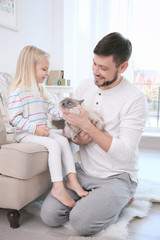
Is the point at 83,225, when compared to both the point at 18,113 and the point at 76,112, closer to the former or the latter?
the point at 76,112

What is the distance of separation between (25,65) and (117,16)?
8.31ft

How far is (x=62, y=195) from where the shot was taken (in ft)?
4.82

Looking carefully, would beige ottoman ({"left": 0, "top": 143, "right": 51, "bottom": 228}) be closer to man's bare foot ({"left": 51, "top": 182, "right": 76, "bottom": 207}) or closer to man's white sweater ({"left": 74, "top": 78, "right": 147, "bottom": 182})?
man's bare foot ({"left": 51, "top": 182, "right": 76, "bottom": 207})

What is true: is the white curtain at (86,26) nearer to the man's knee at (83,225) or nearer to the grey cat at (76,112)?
the grey cat at (76,112)

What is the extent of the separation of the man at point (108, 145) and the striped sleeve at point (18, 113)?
0.30 metres

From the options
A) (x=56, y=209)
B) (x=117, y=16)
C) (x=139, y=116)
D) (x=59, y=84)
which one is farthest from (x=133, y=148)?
(x=117, y=16)

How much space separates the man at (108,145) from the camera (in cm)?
139

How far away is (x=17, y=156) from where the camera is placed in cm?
136

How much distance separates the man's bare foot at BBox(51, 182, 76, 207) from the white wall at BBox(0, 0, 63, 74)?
68.7 inches

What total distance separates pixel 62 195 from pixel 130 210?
0.50m

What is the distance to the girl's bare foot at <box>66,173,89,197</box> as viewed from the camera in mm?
1488

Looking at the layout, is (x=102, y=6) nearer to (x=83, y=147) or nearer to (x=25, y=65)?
(x=25, y=65)

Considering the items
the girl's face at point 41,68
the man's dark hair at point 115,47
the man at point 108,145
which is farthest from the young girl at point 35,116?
the man's dark hair at point 115,47

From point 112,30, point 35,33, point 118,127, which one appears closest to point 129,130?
point 118,127
